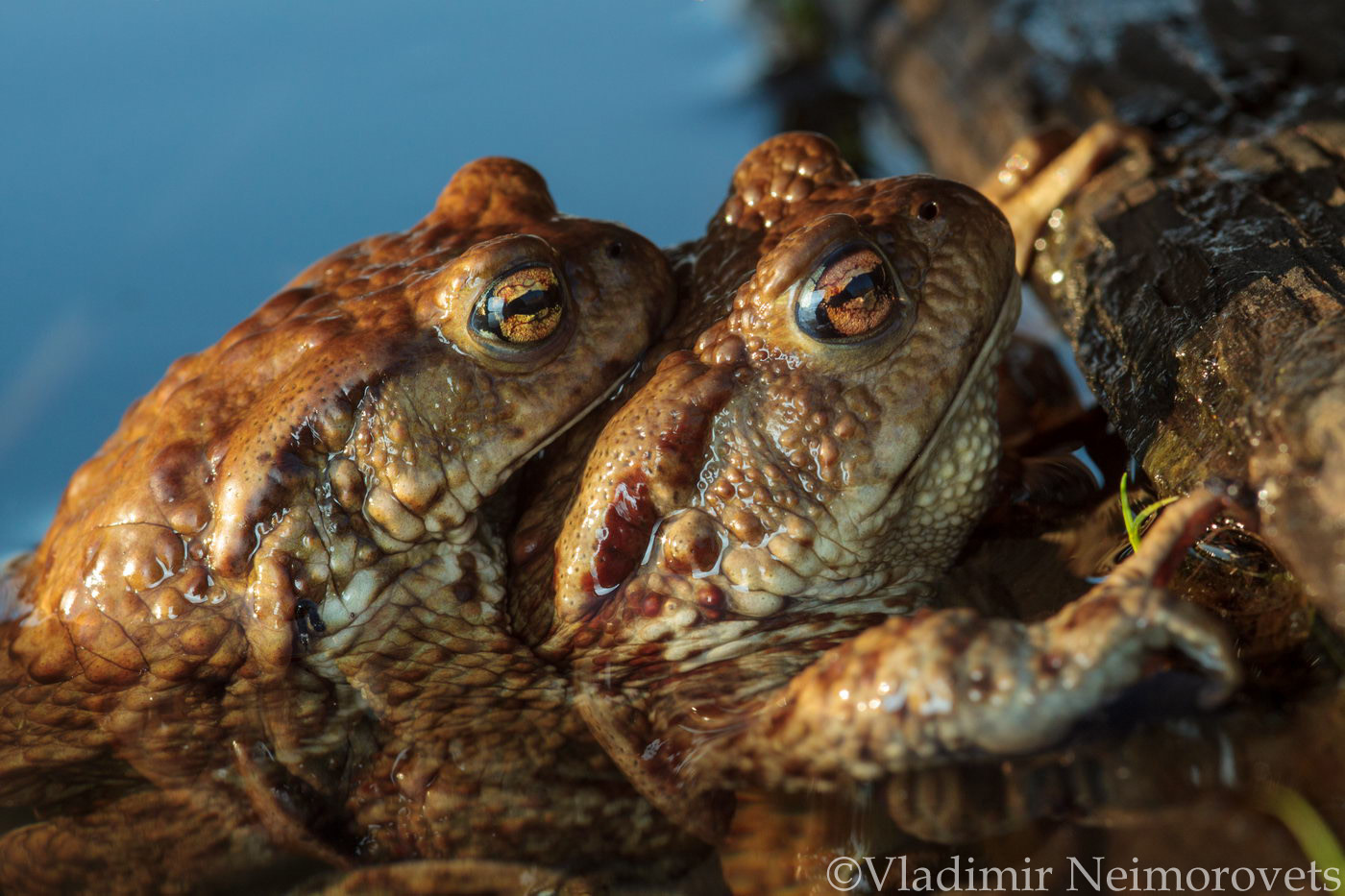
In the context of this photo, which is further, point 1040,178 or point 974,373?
point 1040,178

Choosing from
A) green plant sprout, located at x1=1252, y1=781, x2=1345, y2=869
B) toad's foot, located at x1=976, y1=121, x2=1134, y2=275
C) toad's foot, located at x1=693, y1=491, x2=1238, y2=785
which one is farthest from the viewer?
toad's foot, located at x1=976, y1=121, x2=1134, y2=275

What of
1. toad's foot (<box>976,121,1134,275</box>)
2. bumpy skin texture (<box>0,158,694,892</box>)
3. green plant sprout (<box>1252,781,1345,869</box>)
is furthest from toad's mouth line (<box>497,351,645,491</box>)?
green plant sprout (<box>1252,781,1345,869</box>)

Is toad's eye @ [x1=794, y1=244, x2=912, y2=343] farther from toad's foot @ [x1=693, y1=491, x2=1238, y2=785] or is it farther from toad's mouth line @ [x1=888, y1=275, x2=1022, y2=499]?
toad's foot @ [x1=693, y1=491, x2=1238, y2=785]

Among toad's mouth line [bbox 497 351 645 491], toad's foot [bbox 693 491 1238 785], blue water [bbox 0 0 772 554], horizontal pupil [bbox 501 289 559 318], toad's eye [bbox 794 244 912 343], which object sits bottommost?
toad's foot [bbox 693 491 1238 785]

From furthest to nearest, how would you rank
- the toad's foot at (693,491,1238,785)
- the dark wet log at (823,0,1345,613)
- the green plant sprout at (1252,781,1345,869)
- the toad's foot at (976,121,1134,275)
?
the toad's foot at (976,121,1134,275)
the dark wet log at (823,0,1345,613)
the toad's foot at (693,491,1238,785)
the green plant sprout at (1252,781,1345,869)

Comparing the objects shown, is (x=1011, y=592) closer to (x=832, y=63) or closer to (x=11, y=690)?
(x=11, y=690)

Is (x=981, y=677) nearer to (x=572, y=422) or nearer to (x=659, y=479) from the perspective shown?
(x=659, y=479)

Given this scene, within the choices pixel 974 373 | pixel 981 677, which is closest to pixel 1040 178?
pixel 974 373
